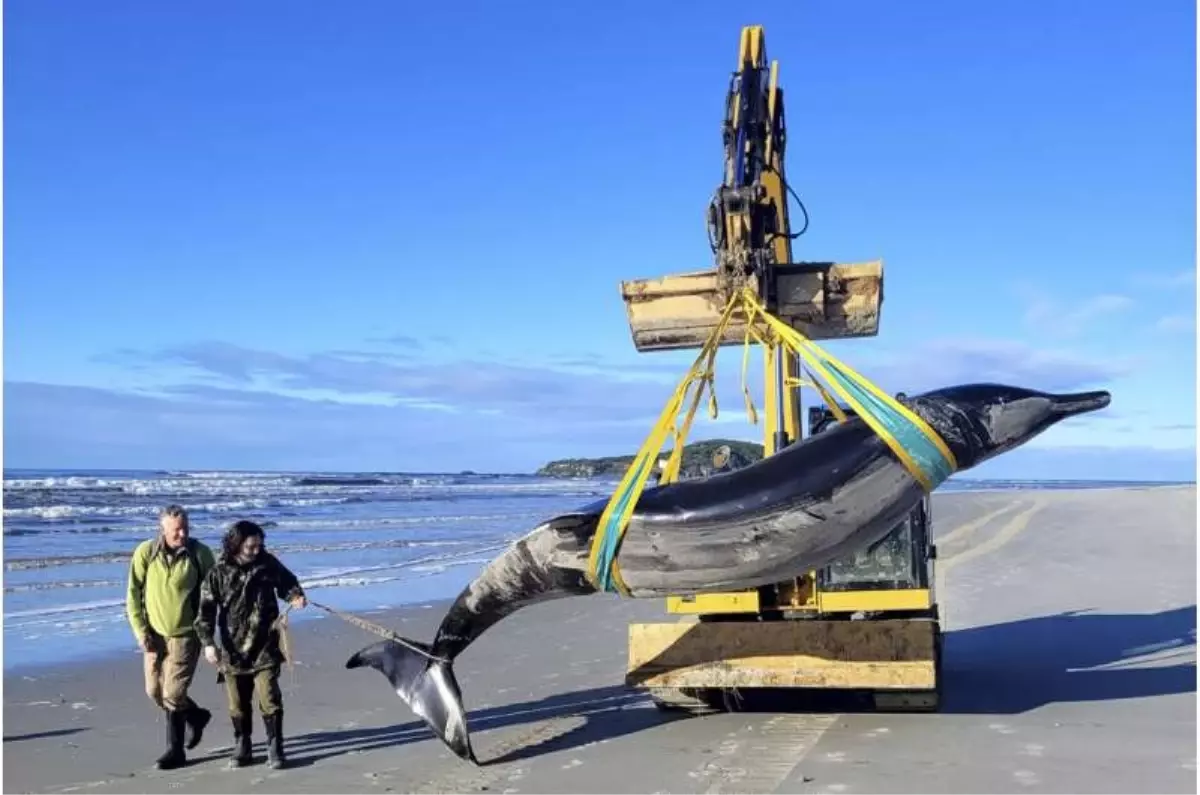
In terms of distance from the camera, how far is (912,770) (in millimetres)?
7031

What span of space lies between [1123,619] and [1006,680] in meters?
4.37

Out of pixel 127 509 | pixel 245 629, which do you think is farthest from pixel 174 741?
pixel 127 509

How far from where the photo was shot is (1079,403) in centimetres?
634

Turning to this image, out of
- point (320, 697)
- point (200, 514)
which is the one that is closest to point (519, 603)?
point (320, 697)

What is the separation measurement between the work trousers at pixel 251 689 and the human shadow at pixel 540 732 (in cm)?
44

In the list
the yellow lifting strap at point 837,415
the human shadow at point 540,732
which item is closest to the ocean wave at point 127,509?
the human shadow at point 540,732

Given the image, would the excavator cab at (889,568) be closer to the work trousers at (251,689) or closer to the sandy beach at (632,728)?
the sandy beach at (632,728)

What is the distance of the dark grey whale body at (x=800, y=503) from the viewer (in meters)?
6.29

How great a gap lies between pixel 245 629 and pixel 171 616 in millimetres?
607

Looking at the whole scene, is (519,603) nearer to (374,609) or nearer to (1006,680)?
(1006,680)

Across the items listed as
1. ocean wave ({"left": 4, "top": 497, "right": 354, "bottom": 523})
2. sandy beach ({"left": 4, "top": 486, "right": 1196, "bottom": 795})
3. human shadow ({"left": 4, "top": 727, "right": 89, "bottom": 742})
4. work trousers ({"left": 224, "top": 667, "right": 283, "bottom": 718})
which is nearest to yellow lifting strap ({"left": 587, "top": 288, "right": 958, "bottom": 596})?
sandy beach ({"left": 4, "top": 486, "right": 1196, "bottom": 795})

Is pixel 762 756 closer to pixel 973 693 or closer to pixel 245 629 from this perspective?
pixel 973 693

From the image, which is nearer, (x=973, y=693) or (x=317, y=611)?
(x=973, y=693)

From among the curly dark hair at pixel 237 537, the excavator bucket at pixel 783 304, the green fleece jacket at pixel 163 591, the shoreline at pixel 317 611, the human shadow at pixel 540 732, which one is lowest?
the human shadow at pixel 540 732
